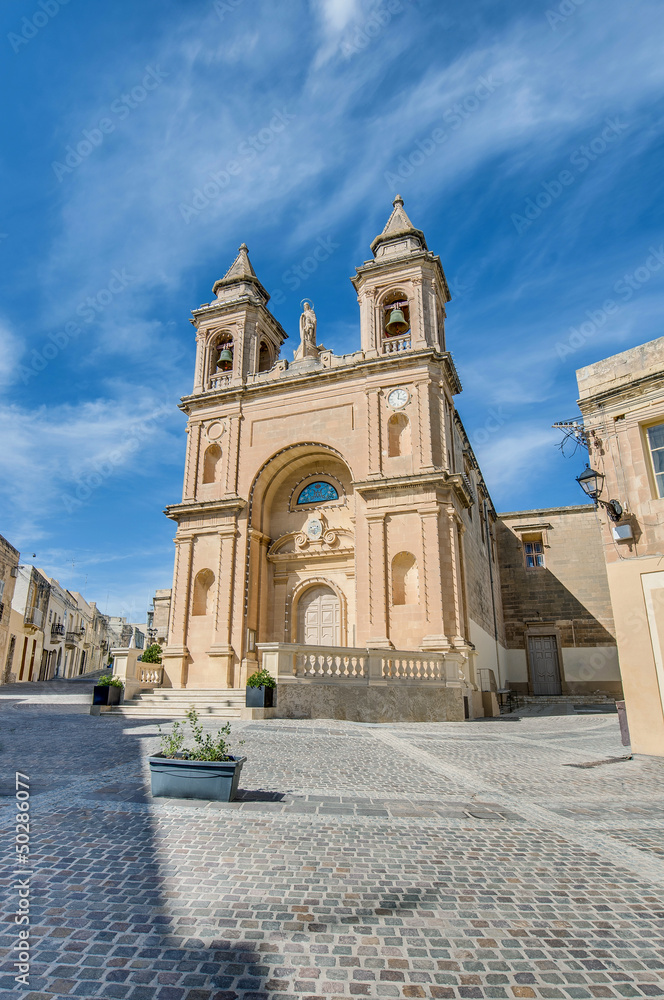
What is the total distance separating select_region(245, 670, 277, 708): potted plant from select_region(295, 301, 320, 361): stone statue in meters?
14.3

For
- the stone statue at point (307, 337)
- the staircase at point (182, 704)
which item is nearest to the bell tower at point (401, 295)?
the stone statue at point (307, 337)

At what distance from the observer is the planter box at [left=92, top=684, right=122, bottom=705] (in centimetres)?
1597

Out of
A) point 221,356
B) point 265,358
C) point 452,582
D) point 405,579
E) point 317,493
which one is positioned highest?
point 265,358

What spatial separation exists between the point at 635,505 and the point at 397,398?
39.2 ft

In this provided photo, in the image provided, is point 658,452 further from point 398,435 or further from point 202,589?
point 202,589

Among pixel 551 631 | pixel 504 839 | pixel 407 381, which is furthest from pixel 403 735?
pixel 551 631

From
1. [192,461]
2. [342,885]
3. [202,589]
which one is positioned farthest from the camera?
[192,461]

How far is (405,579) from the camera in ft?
63.4

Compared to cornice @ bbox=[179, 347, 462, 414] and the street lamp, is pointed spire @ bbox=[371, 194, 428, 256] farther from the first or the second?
the street lamp

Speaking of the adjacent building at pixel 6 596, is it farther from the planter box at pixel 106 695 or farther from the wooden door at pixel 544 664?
the wooden door at pixel 544 664

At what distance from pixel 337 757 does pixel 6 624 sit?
3073 centimetres

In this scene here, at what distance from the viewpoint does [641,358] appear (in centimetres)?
1049

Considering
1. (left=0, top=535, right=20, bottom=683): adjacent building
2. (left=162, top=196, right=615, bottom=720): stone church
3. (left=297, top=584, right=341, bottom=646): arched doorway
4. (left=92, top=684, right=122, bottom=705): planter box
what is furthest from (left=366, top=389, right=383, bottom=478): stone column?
(left=0, top=535, right=20, bottom=683): adjacent building

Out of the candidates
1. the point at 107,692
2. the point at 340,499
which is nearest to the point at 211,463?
the point at 340,499
